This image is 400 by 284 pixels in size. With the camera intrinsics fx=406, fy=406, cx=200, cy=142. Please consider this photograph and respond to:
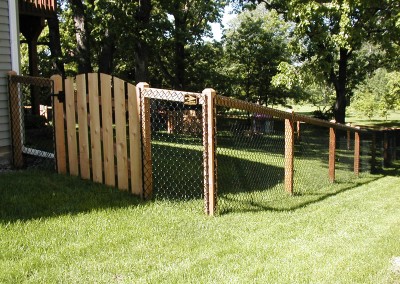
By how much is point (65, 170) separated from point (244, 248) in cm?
346

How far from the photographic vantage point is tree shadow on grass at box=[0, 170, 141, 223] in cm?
457

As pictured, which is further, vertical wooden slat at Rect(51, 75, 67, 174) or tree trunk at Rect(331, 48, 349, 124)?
tree trunk at Rect(331, 48, 349, 124)

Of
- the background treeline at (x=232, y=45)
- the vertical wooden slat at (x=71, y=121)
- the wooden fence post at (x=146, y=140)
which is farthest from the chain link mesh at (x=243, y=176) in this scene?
the background treeline at (x=232, y=45)

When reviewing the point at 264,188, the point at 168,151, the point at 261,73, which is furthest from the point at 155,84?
the point at 264,188

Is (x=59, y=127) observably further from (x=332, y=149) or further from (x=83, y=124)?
(x=332, y=149)

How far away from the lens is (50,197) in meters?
5.08

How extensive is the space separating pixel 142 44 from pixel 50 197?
426 inches

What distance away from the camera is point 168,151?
9.61m

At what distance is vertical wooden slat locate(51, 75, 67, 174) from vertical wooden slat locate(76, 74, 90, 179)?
41cm

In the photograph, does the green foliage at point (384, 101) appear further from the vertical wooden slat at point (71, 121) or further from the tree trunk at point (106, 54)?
the vertical wooden slat at point (71, 121)

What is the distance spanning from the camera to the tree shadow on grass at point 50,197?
457 cm

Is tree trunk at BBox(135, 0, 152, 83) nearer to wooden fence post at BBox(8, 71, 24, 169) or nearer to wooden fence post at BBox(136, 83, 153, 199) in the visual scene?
wooden fence post at BBox(8, 71, 24, 169)

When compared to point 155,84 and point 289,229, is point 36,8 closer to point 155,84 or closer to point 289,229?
point 289,229

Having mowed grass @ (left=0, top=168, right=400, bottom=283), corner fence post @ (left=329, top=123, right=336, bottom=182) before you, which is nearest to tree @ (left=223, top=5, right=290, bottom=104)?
corner fence post @ (left=329, top=123, right=336, bottom=182)
